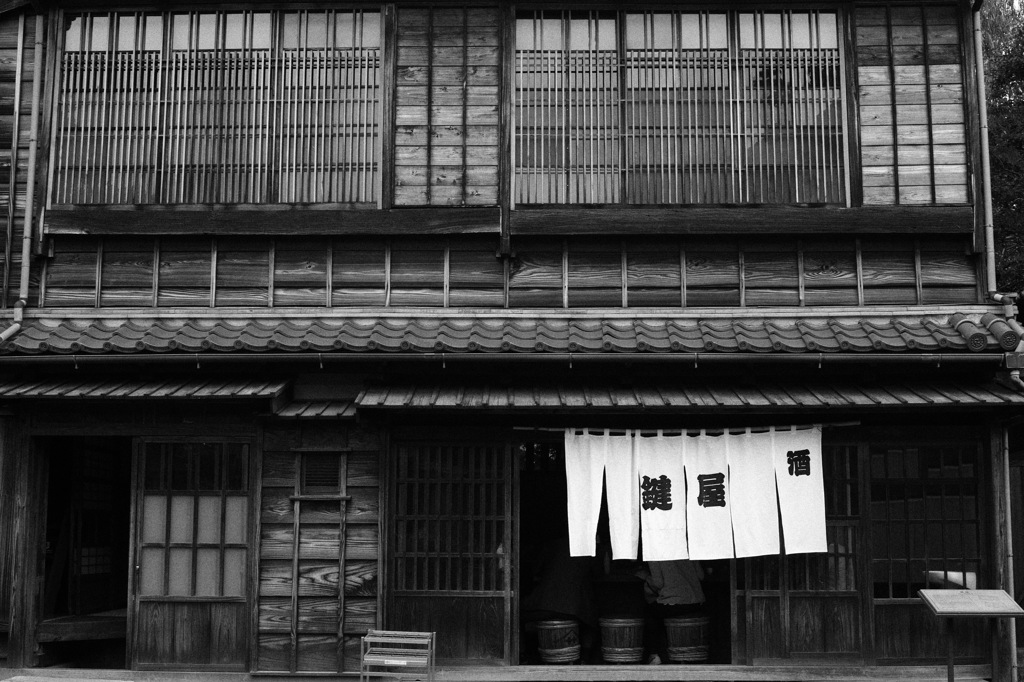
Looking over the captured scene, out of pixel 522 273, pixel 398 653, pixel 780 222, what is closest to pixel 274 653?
pixel 398 653

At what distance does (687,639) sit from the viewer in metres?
10.6

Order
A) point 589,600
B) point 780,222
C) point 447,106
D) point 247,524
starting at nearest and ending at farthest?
point 247,524 < point 780,222 < point 447,106 < point 589,600

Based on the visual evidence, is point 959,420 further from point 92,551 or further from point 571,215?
point 92,551

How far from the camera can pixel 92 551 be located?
11789 millimetres

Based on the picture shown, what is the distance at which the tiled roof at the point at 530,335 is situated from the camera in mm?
9469

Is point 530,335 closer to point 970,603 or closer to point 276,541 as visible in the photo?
point 276,541

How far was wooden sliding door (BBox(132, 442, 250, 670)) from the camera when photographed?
983cm

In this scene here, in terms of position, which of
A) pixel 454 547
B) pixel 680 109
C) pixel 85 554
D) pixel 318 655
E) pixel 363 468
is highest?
pixel 680 109

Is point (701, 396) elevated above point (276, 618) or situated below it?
above

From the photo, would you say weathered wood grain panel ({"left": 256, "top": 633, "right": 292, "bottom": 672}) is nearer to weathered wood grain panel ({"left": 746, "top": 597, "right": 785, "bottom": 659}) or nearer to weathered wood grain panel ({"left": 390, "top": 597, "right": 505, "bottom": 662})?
weathered wood grain panel ({"left": 390, "top": 597, "right": 505, "bottom": 662})

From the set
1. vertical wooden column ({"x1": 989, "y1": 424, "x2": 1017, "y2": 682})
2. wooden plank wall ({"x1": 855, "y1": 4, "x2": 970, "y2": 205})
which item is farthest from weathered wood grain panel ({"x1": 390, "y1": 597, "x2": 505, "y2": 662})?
wooden plank wall ({"x1": 855, "y1": 4, "x2": 970, "y2": 205})

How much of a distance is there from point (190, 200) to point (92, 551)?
15.5ft

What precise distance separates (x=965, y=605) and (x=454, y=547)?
16.2 ft

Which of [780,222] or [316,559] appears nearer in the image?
[316,559]
